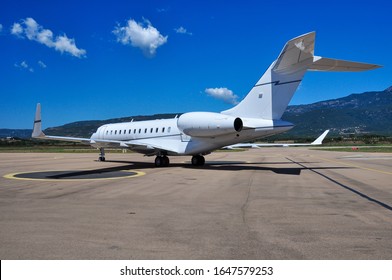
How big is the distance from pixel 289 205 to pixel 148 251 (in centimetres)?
487

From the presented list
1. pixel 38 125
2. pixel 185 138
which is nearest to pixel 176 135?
pixel 185 138

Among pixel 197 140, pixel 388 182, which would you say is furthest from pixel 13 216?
pixel 197 140

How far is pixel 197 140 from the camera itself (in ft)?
71.6

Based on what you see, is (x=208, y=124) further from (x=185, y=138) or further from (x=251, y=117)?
(x=185, y=138)

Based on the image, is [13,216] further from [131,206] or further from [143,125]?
[143,125]

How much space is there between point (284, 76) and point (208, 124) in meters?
4.55

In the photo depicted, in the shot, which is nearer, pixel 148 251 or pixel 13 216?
pixel 148 251

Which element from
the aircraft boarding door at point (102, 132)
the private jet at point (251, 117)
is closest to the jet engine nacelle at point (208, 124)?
the private jet at point (251, 117)

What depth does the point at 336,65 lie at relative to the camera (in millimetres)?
16719

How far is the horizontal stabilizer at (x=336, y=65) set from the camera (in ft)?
52.2

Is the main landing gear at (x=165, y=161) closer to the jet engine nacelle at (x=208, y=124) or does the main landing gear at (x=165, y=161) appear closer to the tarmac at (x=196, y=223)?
Answer: the jet engine nacelle at (x=208, y=124)

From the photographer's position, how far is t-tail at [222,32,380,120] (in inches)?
634

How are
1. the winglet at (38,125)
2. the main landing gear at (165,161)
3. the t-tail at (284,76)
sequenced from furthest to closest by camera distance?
1. the main landing gear at (165,161)
2. the winglet at (38,125)
3. the t-tail at (284,76)
